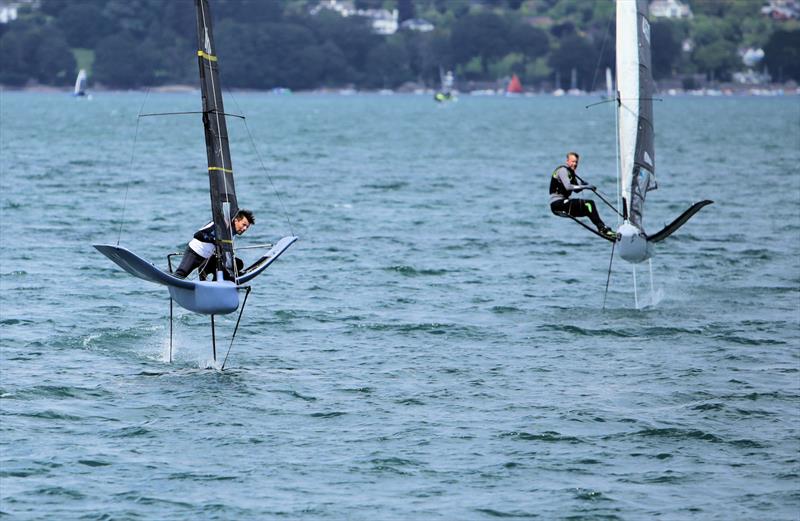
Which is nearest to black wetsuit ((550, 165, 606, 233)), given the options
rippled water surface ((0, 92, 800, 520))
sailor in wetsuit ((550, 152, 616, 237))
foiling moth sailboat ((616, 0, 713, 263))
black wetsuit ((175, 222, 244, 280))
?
sailor in wetsuit ((550, 152, 616, 237))

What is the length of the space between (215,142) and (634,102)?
15206mm

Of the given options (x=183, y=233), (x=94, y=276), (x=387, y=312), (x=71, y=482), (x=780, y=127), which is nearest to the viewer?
(x=71, y=482)

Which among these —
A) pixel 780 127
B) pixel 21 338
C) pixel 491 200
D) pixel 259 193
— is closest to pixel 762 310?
pixel 21 338

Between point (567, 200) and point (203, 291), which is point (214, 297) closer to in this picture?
point (203, 291)

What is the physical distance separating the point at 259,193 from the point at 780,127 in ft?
320

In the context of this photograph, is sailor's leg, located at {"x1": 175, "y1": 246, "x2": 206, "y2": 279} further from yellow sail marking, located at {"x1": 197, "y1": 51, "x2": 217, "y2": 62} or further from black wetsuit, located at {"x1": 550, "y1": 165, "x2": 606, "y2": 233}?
black wetsuit, located at {"x1": 550, "y1": 165, "x2": 606, "y2": 233}

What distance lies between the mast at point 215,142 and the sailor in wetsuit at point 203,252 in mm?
200

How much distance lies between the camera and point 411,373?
30938mm

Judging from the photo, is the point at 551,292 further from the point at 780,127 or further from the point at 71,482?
the point at 780,127

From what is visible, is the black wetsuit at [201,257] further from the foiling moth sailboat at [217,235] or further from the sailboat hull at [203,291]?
the sailboat hull at [203,291]

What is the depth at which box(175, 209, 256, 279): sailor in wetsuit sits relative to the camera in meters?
28.2

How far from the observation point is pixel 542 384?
30.0m

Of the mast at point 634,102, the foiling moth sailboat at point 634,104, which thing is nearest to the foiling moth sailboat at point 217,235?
the foiling moth sailboat at point 634,104

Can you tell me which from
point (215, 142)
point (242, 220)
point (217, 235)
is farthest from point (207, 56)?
point (217, 235)
